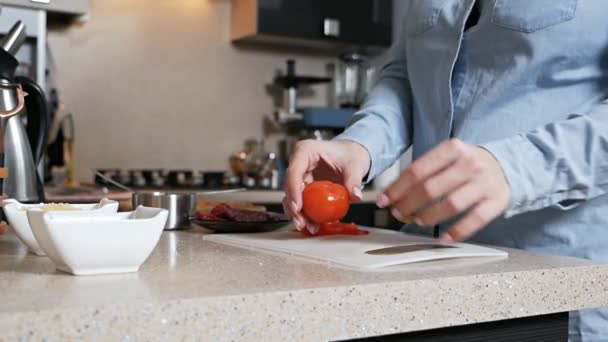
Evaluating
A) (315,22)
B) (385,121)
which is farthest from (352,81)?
(385,121)

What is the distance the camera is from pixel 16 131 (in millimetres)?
1190

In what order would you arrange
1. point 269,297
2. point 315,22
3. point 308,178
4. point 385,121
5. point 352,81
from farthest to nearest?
1. point 352,81
2. point 315,22
3. point 385,121
4. point 308,178
5. point 269,297

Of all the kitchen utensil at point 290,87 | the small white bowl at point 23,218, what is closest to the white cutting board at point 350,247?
the small white bowl at point 23,218

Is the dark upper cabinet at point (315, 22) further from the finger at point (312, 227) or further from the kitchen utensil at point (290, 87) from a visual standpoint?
the finger at point (312, 227)

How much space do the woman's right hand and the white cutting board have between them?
48 millimetres

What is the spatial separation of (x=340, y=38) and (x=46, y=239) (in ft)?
8.71

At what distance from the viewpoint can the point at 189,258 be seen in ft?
2.85

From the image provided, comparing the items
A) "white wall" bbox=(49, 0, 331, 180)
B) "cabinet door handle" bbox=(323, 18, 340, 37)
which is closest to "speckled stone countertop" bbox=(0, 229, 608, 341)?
"white wall" bbox=(49, 0, 331, 180)

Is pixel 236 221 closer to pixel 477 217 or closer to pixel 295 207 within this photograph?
pixel 295 207

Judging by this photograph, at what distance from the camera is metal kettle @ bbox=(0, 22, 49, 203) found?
3.64 feet

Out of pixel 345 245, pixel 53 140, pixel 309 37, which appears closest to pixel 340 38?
pixel 309 37

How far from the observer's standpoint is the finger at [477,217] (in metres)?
0.81

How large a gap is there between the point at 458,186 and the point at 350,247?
189 mm

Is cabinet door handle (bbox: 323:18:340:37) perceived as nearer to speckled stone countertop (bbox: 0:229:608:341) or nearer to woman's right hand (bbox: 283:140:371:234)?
woman's right hand (bbox: 283:140:371:234)
